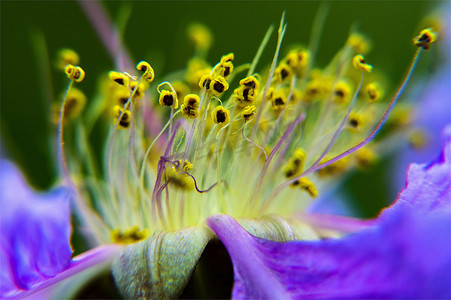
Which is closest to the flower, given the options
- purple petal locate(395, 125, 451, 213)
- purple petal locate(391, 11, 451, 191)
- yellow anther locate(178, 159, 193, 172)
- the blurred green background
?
yellow anther locate(178, 159, 193, 172)

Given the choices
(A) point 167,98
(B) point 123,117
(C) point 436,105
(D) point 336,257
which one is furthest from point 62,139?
(C) point 436,105

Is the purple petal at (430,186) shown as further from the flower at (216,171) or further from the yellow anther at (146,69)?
the yellow anther at (146,69)

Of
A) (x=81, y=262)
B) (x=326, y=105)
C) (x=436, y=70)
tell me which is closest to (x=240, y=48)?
(x=436, y=70)

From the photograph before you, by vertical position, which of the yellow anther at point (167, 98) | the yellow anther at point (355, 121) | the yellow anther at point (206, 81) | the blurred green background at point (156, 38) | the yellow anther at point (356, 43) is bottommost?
the yellow anther at point (355, 121)

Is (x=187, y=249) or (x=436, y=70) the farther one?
(x=436, y=70)

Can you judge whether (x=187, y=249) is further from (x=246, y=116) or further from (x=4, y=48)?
(x=4, y=48)

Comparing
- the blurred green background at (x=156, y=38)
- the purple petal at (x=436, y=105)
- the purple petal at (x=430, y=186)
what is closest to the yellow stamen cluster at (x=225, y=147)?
the purple petal at (x=430, y=186)
